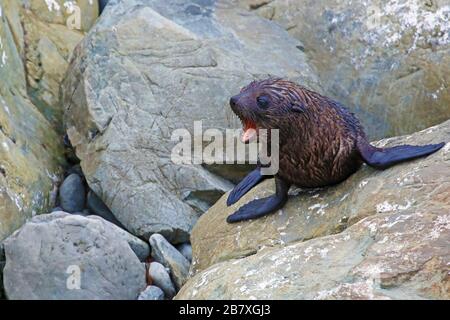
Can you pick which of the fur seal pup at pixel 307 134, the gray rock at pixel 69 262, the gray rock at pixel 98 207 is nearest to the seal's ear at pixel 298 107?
the fur seal pup at pixel 307 134

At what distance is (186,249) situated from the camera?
7352 mm

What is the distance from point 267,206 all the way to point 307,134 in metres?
0.59

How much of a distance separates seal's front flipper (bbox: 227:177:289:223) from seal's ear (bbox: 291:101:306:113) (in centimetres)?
52

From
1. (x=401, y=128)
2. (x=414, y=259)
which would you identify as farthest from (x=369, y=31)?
(x=414, y=259)

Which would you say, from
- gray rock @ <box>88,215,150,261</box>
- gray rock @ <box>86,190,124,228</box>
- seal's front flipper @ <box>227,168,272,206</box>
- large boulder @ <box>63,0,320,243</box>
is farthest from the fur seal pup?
gray rock @ <box>86,190,124,228</box>

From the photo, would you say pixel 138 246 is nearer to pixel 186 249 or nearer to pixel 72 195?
pixel 186 249

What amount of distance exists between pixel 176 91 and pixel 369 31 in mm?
1975

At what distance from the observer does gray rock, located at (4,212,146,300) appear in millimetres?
6113

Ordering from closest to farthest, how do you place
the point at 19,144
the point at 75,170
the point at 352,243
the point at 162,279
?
the point at 352,243, the point at 162,279, the point at 19,144, the point at 75,170

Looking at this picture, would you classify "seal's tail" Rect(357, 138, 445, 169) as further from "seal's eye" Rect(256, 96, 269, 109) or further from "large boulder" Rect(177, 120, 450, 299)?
"seal's eye" Rect(256, 96, 269, 109)

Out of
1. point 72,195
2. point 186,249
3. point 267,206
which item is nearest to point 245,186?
point 267,206

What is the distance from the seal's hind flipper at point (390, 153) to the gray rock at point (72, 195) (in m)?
3.06

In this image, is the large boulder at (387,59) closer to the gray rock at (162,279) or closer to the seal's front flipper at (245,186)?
the seal's front flipper at (245,186)

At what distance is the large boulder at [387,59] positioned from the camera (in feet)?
26.7
